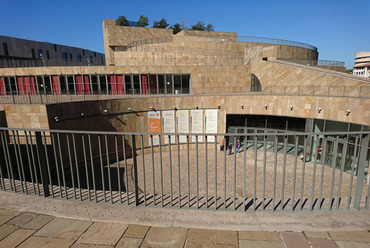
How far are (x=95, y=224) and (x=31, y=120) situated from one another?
12010mm

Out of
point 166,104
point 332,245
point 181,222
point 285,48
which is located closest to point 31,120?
point 166,104

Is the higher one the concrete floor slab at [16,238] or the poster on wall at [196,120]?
the concrete floor slab at [16,238]

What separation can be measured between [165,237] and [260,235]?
123 centimetres

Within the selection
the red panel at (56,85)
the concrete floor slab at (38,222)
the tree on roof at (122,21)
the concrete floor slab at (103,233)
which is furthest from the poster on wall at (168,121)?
the tree on roof at (122,21)

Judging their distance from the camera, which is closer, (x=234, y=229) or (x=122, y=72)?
(x=234, y=229)

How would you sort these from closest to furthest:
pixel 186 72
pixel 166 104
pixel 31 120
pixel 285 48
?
1. pixel 31 120
2. pixel 166 104
3. pixel 186 72
4. pixel 285 48

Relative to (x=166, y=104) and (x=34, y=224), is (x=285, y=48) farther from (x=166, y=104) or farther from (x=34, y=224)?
(x=34, y=224)

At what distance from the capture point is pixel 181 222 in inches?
122

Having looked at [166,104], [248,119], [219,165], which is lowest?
[219,165]

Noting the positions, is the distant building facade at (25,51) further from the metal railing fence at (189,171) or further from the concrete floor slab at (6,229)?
the concrete floor slab at (6,229)

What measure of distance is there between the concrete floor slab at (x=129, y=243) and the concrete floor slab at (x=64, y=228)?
608mm

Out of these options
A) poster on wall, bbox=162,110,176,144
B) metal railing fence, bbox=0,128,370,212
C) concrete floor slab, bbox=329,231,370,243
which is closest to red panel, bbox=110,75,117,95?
poster on wall, bbox=162,110,176,144

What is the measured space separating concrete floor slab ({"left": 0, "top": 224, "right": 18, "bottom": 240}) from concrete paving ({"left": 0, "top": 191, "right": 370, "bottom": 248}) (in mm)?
12

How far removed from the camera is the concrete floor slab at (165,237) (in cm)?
266
